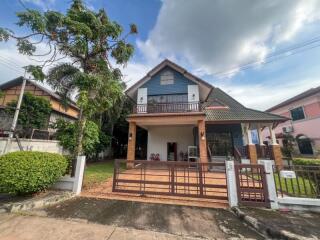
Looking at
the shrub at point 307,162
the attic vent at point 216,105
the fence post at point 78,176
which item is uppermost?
the attic vent at point 216,105

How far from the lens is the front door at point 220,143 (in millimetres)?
12797

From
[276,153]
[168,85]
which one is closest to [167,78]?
[168,85]

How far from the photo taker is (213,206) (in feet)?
15.5

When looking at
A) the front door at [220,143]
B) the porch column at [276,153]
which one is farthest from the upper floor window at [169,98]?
the porch column at [276,153]

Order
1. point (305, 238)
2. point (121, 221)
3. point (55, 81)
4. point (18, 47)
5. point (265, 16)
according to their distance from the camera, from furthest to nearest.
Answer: point (265, 16) < point (55, 81) < point (18, 47) < point (121, 221) < point (305, 238)

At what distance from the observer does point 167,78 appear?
43.8ft

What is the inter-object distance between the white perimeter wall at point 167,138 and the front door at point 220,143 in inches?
75.5

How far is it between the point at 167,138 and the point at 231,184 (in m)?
10.0

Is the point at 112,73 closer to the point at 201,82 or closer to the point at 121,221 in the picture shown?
the point at 121,221

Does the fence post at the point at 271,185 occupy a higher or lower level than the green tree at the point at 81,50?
lower

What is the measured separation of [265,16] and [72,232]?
12053 mm

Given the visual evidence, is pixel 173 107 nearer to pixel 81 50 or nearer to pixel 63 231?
pixel 81 50

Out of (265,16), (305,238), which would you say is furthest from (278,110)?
(305,238)

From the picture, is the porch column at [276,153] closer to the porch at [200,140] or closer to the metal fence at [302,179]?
the porch at [200,140]
